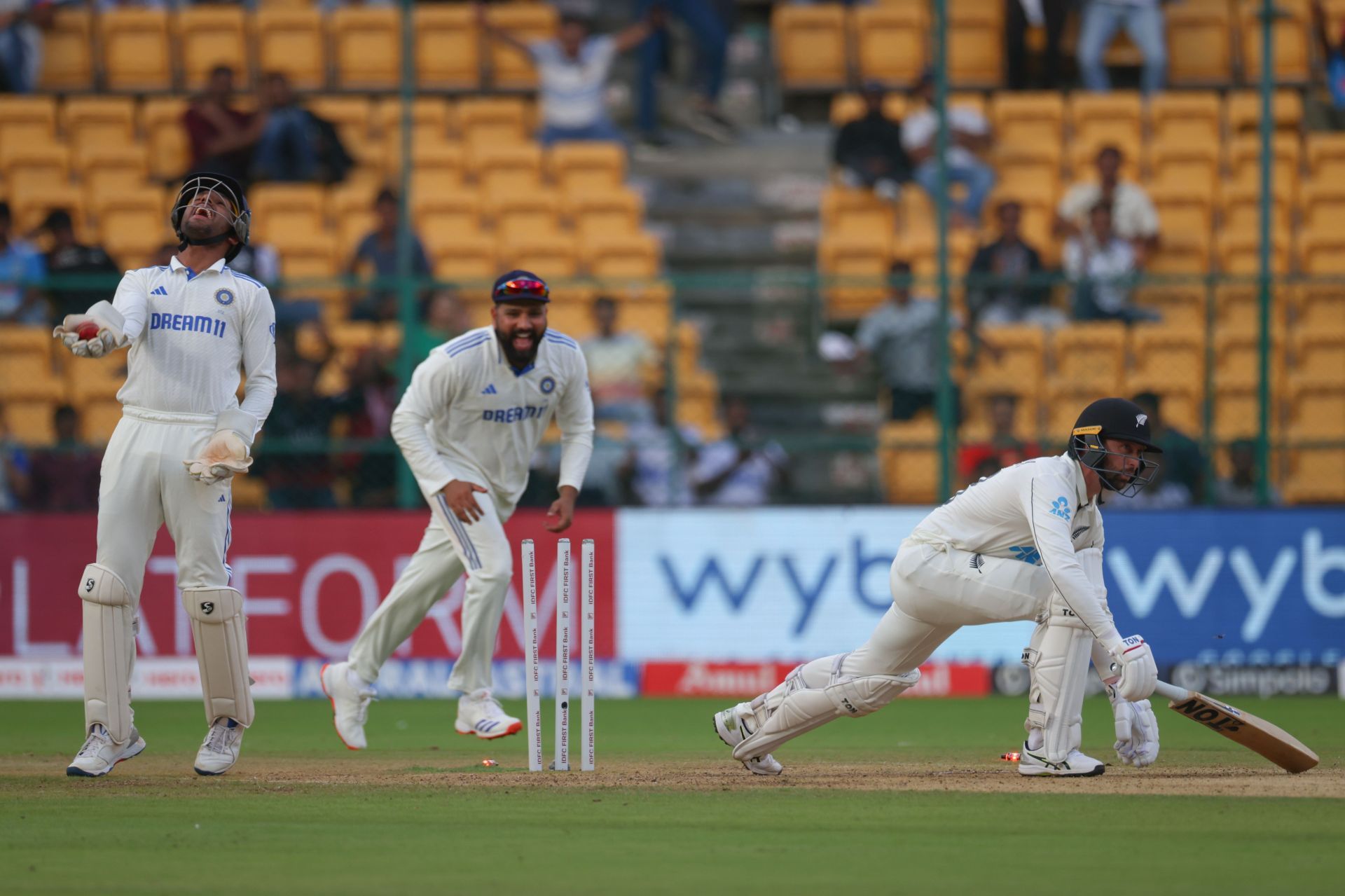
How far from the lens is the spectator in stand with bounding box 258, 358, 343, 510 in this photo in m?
12.7

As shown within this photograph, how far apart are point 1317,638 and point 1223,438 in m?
1.48

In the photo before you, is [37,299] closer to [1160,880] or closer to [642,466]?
[642,466]

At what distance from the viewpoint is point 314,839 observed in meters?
6.19

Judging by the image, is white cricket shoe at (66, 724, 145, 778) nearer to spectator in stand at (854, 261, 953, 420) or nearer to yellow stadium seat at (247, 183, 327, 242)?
spectator in stand at (854, 261, 953, 420)

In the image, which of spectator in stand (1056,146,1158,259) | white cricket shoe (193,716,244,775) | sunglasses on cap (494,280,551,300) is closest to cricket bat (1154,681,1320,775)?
sunglasses on cap (494,280,551,300)

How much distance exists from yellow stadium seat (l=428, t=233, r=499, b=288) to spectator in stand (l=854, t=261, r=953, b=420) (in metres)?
3.17

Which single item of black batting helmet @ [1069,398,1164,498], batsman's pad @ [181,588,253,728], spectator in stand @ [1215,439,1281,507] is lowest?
batsman's pad @ [181,588,253,728]

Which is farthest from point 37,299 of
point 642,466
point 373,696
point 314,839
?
point 314,839

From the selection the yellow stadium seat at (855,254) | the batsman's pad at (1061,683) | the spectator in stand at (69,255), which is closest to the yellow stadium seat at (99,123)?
the spectator in stand at (69,255)

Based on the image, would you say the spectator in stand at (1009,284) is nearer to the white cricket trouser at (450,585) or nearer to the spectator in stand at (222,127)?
the white cricket trouser at (450,585)

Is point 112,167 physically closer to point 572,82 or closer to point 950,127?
point 572,82

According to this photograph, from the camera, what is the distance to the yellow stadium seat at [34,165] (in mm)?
15266

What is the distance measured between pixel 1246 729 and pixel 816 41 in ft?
35.1

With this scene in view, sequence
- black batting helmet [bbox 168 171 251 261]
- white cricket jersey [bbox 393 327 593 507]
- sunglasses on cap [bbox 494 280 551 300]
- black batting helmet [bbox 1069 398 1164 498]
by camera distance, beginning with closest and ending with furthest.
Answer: black batting helmet [bbox 1069 398 1164 498] → black batting helmet [bbox 168 171 251 261] → sunglasses on cap [bbox 494 280 551 300] → white cricket jersey [bbox 393 327 593 507]
